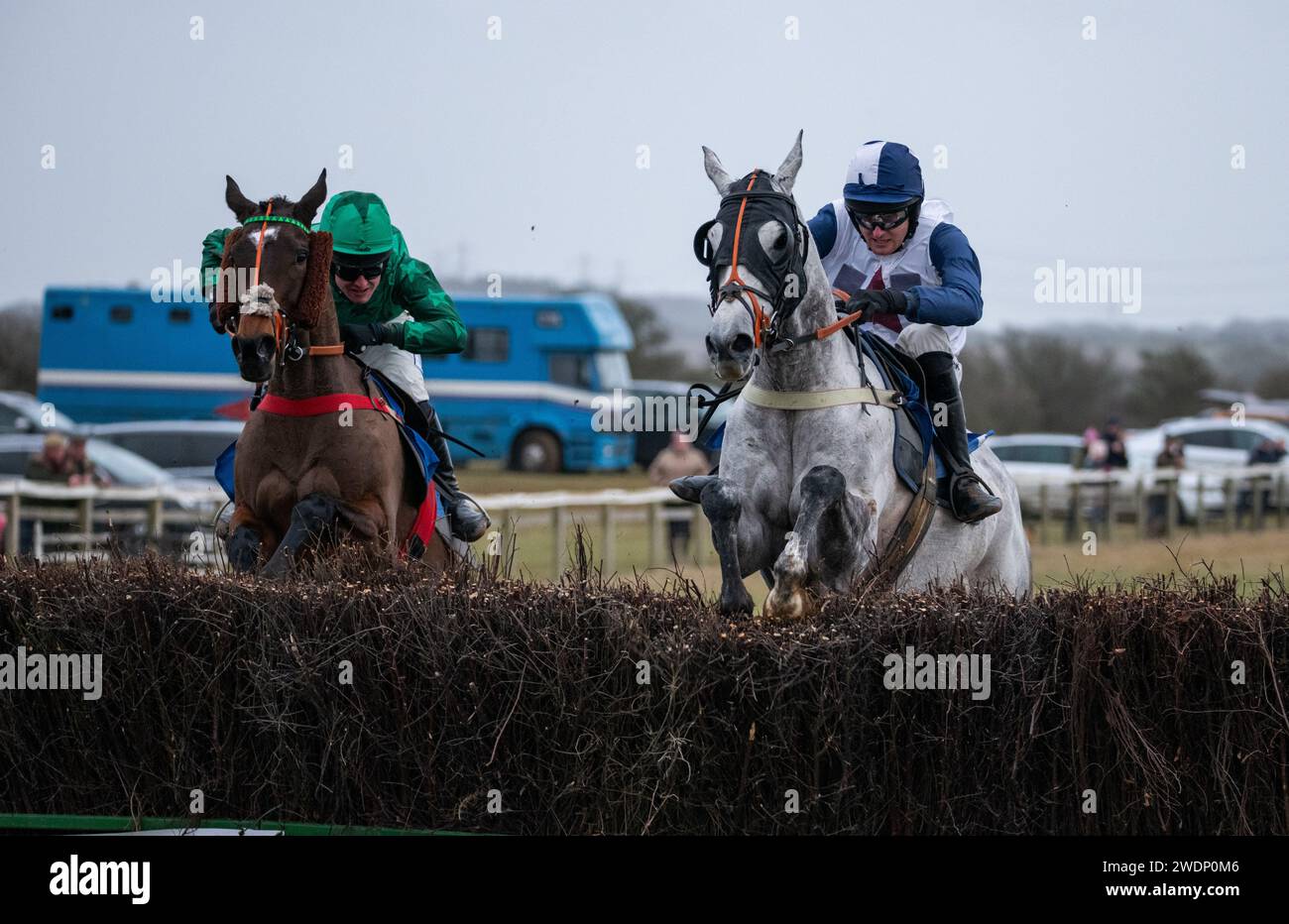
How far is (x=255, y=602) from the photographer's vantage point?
529 centimetres

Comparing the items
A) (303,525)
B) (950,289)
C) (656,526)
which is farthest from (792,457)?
(656,526)

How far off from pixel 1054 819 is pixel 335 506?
303 cm

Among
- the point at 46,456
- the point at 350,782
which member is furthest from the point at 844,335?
the point at 46,456

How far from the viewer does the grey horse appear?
220 inches

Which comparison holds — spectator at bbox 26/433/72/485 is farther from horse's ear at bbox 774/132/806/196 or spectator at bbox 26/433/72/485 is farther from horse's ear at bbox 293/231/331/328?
horse's ear at bbox 774/132/806/196

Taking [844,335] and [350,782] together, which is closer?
[350,782]

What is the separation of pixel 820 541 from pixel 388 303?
239 cm

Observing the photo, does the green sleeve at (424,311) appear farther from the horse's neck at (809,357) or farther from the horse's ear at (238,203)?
the horse's neck at (809,357)

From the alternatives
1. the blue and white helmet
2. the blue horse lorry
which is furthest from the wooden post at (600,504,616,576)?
the blue horse lorry

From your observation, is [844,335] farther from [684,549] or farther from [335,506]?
[684,549]

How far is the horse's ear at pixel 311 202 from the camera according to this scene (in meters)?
6.54

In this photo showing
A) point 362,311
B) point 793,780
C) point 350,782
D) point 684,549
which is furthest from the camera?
point 684,549

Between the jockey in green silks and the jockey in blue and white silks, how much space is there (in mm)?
1608

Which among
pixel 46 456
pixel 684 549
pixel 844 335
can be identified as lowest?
pixel 684 549
